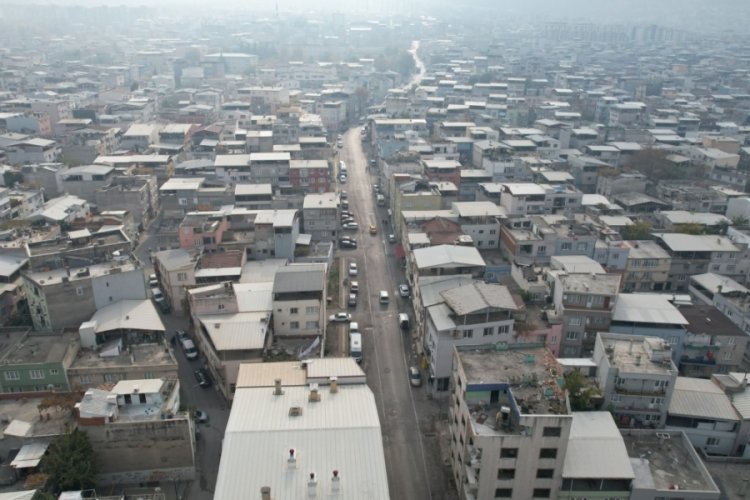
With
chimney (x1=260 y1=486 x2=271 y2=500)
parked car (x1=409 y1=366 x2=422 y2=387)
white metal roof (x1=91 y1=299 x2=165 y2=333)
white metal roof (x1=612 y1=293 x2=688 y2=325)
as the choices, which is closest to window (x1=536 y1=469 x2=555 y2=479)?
chimney (x1=260 y1=486 x2=271 y2=500)

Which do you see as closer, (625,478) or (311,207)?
(625,478)

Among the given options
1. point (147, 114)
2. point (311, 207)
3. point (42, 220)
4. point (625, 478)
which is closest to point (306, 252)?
point (311, 207)

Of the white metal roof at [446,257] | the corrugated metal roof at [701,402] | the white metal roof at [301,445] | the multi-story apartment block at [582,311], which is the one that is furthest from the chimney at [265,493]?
the multi-story apartment block at [582,311]

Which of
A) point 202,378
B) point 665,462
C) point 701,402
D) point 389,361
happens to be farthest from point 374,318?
point 665,462

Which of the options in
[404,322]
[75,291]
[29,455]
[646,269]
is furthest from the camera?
[646,269]

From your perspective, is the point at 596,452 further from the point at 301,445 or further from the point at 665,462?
the point at 301,445

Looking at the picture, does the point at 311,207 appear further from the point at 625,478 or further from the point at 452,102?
the point at 452,102

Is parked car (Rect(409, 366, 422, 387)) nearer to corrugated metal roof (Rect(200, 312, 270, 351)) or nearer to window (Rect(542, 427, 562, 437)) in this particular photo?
corrugated metal roof (Rect(200, 312, 270, 351))
